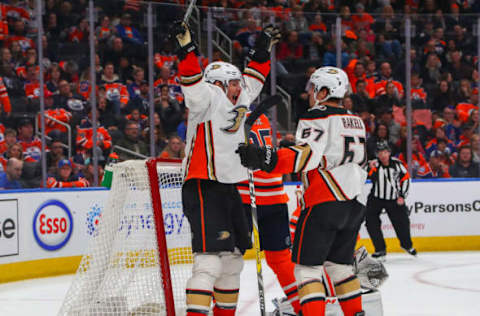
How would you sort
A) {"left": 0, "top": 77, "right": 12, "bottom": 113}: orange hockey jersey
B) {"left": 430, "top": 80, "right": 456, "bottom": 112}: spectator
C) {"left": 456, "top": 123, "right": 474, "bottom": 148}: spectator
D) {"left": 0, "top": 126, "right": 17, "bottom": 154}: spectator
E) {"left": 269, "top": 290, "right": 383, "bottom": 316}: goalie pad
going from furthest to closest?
{"left": 430, "top": 80, "right": 456, "bottom": 112}: spectator
{"left": 456, "top": 123, "right": 474, "bottom": 148}: spectator
{"left": 0, "top": 77, "right": 12, "bottom": 113}: orange hockey jersey
{"left": 0, "top": 126, "right": 17, "bottom": 154}: spectator
{"left": 269, "top": 290, "right": 383, "bottom": 316}: goalie pad

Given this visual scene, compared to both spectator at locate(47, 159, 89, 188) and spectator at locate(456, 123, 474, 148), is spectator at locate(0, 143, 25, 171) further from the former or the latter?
spectator at locate(456, 123, 474, 148)

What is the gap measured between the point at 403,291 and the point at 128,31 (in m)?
3.62

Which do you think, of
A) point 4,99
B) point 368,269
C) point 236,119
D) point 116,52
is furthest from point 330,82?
point 116,52

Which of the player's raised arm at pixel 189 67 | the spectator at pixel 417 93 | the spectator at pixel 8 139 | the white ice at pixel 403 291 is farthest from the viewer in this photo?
the spectator at pixel 417 93

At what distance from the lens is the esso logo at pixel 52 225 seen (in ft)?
19.8

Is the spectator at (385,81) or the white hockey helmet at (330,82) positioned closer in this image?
the white hockey helmet at (330,82)

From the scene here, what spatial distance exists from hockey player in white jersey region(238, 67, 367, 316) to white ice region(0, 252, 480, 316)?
1231 mm

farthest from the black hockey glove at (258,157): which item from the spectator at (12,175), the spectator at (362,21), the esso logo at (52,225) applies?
the spectator at (362,21)

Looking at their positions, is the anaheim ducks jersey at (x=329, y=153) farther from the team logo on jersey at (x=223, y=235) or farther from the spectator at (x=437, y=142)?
the spectator at (x=437, y=142)

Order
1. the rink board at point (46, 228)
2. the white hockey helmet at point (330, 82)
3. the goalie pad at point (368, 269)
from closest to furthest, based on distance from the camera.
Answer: the white hockey helmet at point (330, 82) → the goalie pad at point (368, 269) → the rink board at point (46, 228)

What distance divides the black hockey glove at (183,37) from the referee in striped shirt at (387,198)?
4237mm

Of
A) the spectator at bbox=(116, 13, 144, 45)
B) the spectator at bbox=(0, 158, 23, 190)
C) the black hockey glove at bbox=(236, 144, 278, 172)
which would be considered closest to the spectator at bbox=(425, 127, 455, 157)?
the spectator at bbox=(116, 13, 144, 45)

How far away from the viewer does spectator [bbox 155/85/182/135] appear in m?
7.13

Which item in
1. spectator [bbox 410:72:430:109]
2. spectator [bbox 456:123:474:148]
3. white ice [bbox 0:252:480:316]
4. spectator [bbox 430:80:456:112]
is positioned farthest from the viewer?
spectator [bbox 430:80:456:112]
